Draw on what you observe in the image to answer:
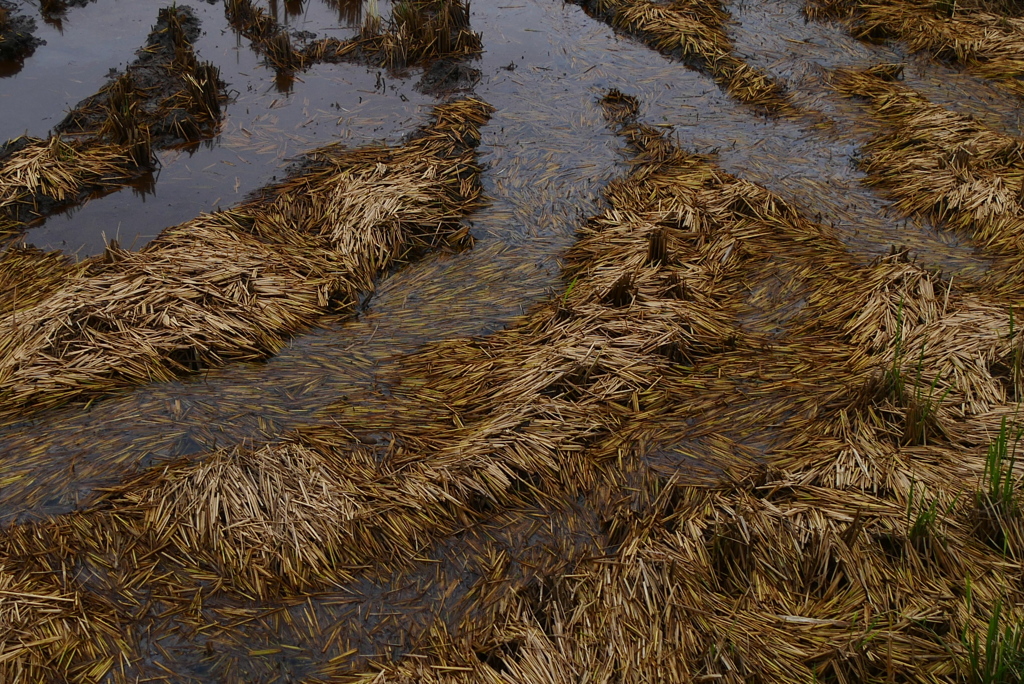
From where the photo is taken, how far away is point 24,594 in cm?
291

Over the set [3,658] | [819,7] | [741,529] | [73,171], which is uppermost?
Answer: [819,7]

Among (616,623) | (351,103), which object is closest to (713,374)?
(616,623)

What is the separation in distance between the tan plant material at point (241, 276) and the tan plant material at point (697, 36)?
2505 millimetres

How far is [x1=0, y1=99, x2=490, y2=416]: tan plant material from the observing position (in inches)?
155

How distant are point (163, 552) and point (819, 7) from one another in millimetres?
7480

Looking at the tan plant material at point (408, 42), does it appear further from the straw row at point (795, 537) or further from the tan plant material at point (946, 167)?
the straw row at point (795, 537)

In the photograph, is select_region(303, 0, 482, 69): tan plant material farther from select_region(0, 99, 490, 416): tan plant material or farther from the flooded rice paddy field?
select_region(0, 99, 490, 416): tan plant material

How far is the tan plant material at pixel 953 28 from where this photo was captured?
6668 mm

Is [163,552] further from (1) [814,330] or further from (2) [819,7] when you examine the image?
(2) [819,7]

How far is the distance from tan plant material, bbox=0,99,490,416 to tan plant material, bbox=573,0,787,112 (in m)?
2.51

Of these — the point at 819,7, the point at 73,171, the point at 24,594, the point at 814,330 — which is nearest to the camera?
the point at 24,594

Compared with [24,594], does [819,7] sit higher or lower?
higher

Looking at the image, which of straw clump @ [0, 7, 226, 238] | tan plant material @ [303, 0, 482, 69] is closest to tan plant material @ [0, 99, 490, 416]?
straw clump @ [0, 7, 226, 238]

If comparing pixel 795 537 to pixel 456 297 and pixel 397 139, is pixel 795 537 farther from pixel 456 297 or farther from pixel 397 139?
pixel 397 139
